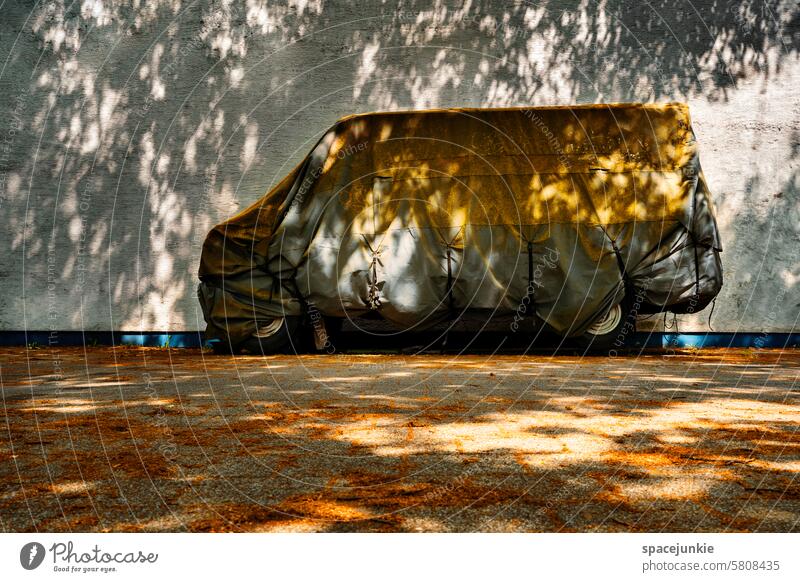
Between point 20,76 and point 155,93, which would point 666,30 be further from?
point 20,76

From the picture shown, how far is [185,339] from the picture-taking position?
10.5m

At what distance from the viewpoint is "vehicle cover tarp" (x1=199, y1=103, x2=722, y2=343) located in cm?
820

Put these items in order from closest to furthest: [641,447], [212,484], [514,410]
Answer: [212,484]
[641,447]
[514,410]

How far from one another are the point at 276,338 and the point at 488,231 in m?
2.85

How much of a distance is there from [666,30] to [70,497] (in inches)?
406

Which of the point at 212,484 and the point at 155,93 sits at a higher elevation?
the point at 155,93

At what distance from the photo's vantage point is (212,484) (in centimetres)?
262

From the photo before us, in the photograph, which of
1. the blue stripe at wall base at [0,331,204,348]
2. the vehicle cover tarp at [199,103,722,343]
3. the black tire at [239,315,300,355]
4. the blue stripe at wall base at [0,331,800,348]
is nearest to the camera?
the vehicle cover tarp at [199,103,722,343]

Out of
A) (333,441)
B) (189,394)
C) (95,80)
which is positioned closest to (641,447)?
(333,441)

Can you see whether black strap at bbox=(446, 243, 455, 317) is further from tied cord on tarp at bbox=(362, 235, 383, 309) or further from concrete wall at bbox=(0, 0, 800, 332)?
concrete wall at bbox=(0, 0, 800, 332)

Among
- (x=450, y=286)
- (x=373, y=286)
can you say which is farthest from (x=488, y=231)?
(x=373, y=286)

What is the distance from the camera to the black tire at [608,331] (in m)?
8.37

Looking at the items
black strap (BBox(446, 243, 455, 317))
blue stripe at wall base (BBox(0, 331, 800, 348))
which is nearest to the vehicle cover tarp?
black strap (BBox(446, 243, 455, 317))

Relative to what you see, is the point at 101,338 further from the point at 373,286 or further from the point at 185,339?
the point at 373,286
